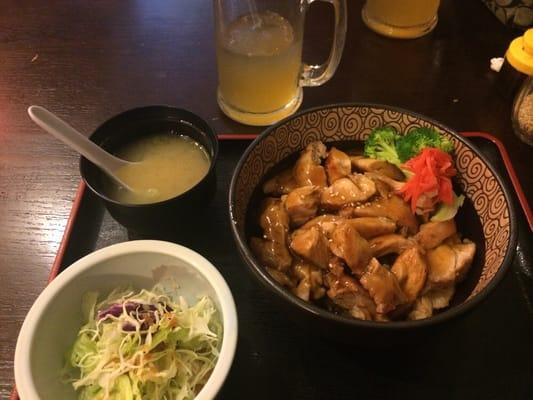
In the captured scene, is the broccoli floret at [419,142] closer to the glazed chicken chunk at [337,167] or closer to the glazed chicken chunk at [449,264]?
the glazed chicken chunk at [337,167]

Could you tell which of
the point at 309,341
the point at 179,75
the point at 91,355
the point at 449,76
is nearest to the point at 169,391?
the point at 91,355

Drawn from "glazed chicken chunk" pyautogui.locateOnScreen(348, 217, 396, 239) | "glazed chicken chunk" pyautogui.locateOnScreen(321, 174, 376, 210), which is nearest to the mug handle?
"glazed chicken chunk" pyautogui.locateOnScreen(321, 174, 376, 210)

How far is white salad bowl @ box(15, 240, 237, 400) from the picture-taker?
3.09 feet

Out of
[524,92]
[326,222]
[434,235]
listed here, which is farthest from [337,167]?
[524,92]

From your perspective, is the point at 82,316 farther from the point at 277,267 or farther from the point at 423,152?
the point at 423,152

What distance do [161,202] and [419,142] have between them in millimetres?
686

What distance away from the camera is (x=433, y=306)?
110cm

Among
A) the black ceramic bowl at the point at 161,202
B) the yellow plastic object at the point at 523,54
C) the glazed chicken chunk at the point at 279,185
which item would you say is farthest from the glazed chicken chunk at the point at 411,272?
the yellow plastic object at the point at 523,54

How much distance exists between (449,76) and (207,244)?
123 cm

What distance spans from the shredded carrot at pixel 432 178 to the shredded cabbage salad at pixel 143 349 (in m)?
0.58

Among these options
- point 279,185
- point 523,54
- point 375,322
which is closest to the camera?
point 375,322

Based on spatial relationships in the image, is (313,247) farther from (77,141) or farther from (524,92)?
(524,92)

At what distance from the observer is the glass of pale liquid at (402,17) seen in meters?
1.99

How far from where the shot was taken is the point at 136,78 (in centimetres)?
194
